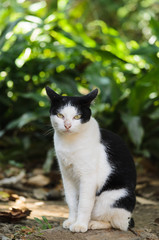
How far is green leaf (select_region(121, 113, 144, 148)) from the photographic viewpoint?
3654 mm

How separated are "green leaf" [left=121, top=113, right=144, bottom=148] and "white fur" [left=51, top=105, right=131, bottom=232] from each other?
5.17ft

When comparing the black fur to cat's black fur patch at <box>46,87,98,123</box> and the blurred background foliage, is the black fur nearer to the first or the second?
cat's black fur patch at <box>46,87,98,123</box>

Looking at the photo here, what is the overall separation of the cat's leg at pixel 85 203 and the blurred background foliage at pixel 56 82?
1.73 m

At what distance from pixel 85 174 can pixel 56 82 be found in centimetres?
222

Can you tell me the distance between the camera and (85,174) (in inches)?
79.5

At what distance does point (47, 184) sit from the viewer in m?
3.54

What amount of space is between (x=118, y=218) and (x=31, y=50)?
2.70 m

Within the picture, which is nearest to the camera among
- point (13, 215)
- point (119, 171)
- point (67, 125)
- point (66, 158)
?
point (67, 125)

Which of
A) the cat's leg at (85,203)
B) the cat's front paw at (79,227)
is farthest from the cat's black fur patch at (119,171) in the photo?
the cat's front paw at (79,227)

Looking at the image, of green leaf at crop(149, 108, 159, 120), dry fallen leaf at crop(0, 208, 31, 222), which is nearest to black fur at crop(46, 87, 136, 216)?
dry fallen leaf at crop(0, 208, 31, 222)

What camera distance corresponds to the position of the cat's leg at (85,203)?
2.01m

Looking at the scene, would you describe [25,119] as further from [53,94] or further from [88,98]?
[88,98]

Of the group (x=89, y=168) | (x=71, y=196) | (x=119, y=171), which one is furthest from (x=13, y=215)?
(x=119, y=171)

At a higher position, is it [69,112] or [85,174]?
[69,112]
